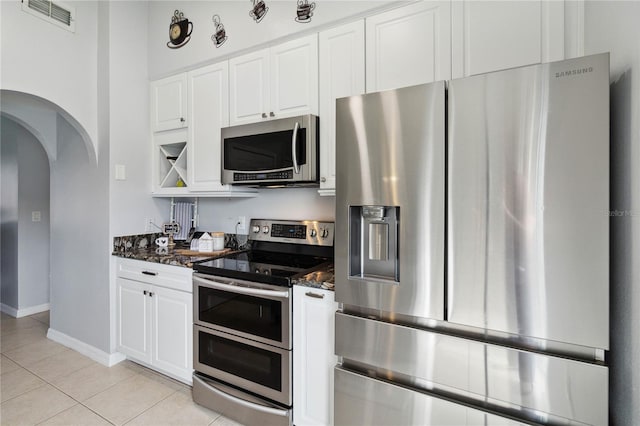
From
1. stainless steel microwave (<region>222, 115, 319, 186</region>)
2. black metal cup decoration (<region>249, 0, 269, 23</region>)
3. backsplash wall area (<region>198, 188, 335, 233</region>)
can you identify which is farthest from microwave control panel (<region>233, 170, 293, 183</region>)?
black metal cup decoration (<region>249, 0, 269, 23</region>)

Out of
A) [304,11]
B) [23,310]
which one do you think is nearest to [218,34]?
[304,11]

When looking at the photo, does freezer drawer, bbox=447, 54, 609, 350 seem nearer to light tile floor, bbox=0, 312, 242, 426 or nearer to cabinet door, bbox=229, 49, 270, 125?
cabinet door, bbox=229, 49, 270, 125

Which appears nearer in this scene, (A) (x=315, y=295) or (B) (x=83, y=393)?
(A) (x=315, y=295)

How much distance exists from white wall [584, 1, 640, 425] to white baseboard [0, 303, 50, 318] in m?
5.21

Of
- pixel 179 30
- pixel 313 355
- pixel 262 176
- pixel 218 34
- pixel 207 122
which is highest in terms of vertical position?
pixel 179 30

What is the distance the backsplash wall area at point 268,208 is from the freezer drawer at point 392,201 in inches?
34.8

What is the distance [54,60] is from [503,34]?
3085mm

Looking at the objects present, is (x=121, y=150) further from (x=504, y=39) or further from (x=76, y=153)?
(x=504, y=39)

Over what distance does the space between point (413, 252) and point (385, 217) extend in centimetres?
21

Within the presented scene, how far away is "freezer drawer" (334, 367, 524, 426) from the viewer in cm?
115

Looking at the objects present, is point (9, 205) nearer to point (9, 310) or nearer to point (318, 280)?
point (9, 310)

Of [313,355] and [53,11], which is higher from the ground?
[53,11]

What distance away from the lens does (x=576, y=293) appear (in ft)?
3.24

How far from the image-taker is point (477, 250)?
1.12m
